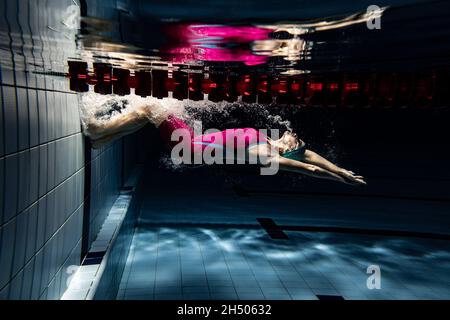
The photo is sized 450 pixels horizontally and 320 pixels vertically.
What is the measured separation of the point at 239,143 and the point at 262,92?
0.69 m

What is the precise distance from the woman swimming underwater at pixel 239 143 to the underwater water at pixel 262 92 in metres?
0.26

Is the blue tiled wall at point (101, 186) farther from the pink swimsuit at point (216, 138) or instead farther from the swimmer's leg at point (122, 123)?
the pink swimsuit at point (216, 138)

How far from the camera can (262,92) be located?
4.24 metres

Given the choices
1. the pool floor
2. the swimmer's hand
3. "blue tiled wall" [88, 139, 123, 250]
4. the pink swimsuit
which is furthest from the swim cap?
"blue tiled wall" [88, 139, 123, 250]

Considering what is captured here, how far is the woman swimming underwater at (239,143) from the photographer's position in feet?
13.3

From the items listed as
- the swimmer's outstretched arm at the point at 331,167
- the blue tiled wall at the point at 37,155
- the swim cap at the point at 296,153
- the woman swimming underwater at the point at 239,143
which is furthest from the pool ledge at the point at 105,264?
the swimmer's outstretched arm at the point at 331,167

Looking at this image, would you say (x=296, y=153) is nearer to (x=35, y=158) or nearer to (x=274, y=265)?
(x=274, y=265)

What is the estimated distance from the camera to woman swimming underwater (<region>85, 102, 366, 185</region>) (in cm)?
405

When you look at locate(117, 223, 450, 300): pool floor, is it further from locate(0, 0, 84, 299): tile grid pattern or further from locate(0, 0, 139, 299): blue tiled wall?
locate(0, 0, 84, 299): tile grid pattern

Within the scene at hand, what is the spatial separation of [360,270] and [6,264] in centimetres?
481

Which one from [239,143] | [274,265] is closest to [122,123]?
[239,143]

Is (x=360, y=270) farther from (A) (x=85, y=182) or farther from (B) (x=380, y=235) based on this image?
(A) (x=85, y=182)
